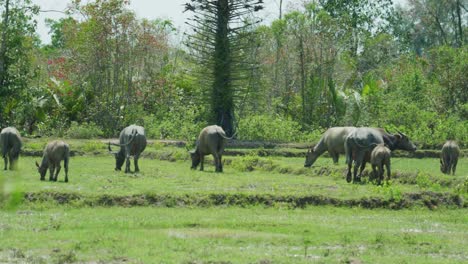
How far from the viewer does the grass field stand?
897cm

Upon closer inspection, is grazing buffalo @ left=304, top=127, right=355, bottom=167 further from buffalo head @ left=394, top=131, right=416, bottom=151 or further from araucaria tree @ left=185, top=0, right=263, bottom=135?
araucaria tree @ left=185, top=0, right=263, bottom=135

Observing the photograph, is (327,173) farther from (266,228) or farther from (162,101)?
(162,101)

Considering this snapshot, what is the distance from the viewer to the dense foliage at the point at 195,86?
29.7m

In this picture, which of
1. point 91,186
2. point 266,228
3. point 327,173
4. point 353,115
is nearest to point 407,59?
point 353,115

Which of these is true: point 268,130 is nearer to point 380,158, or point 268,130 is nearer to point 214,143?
point 214,143

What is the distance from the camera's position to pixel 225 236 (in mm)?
10258

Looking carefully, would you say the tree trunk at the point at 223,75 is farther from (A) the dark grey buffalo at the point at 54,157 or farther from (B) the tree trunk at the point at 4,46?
(A) the dark grey buffalo at the point at 54,157

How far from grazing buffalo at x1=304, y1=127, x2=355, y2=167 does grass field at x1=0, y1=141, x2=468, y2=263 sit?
1.49 meters

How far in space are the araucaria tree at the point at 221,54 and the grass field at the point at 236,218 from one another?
9873 mm

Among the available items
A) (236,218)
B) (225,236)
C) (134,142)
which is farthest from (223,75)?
(225,236)

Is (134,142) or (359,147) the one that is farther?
(134,142)

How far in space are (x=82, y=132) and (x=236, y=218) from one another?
1981 cm

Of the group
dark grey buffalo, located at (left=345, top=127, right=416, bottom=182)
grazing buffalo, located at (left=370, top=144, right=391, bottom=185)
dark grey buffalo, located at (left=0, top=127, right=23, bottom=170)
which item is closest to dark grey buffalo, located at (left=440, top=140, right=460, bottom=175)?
dark grey buffalo, located at (left=345, top=127, right=416, bottom=182)

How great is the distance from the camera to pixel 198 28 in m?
29.9
